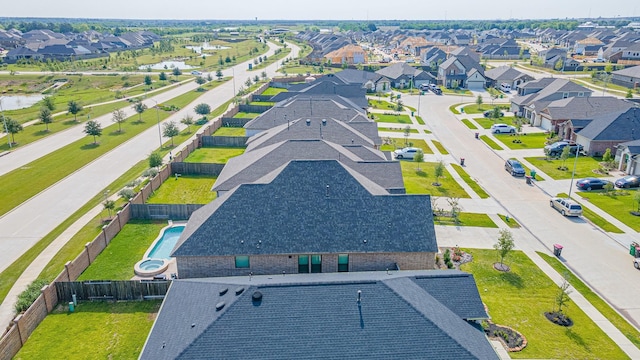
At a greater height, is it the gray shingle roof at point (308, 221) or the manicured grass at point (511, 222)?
the gray shingle roof at point (308, 221)

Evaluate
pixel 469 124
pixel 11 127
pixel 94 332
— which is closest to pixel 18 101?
pixel 11 127

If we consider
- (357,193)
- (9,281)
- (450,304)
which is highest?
(357,193)

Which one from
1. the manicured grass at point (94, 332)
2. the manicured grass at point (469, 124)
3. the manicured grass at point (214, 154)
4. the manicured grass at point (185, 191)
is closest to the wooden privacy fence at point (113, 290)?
the manicured grass at point (94, 332)

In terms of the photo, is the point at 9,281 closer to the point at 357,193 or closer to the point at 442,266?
the point at 357,193

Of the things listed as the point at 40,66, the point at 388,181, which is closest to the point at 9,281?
the point at 388,181

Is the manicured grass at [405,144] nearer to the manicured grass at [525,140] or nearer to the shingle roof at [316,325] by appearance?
the manicured grass at [525,140]
